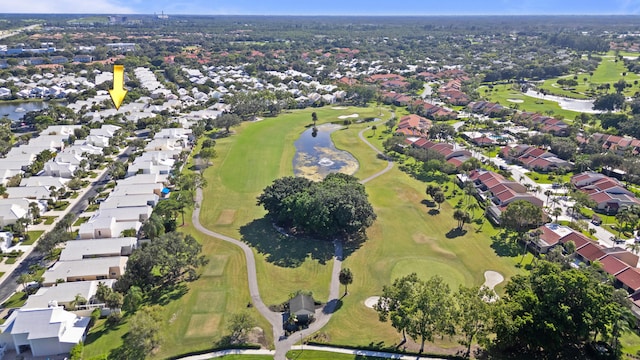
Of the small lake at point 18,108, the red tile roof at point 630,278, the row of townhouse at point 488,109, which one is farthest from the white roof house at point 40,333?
the row of townhouse at point 488,109

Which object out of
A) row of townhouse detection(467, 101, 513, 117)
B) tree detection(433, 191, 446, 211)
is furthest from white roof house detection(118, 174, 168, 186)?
row of townhouse detection(467, 101, 513, 117)

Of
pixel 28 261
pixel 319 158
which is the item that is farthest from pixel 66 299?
pixel 319 158

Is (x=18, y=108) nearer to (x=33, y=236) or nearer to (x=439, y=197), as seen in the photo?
(x=33, y=236)

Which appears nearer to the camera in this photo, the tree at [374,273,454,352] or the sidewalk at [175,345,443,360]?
the tree at [374,273,454,352]

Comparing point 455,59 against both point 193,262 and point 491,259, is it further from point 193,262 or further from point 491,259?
point 193,262

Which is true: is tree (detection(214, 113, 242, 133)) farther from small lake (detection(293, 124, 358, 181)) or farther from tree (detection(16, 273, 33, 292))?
tree (detection(16, 273, 33, 292))

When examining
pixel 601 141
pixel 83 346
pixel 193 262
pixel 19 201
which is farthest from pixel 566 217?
pixel 19 201

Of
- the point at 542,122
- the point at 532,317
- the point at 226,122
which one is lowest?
the point at 532,317
